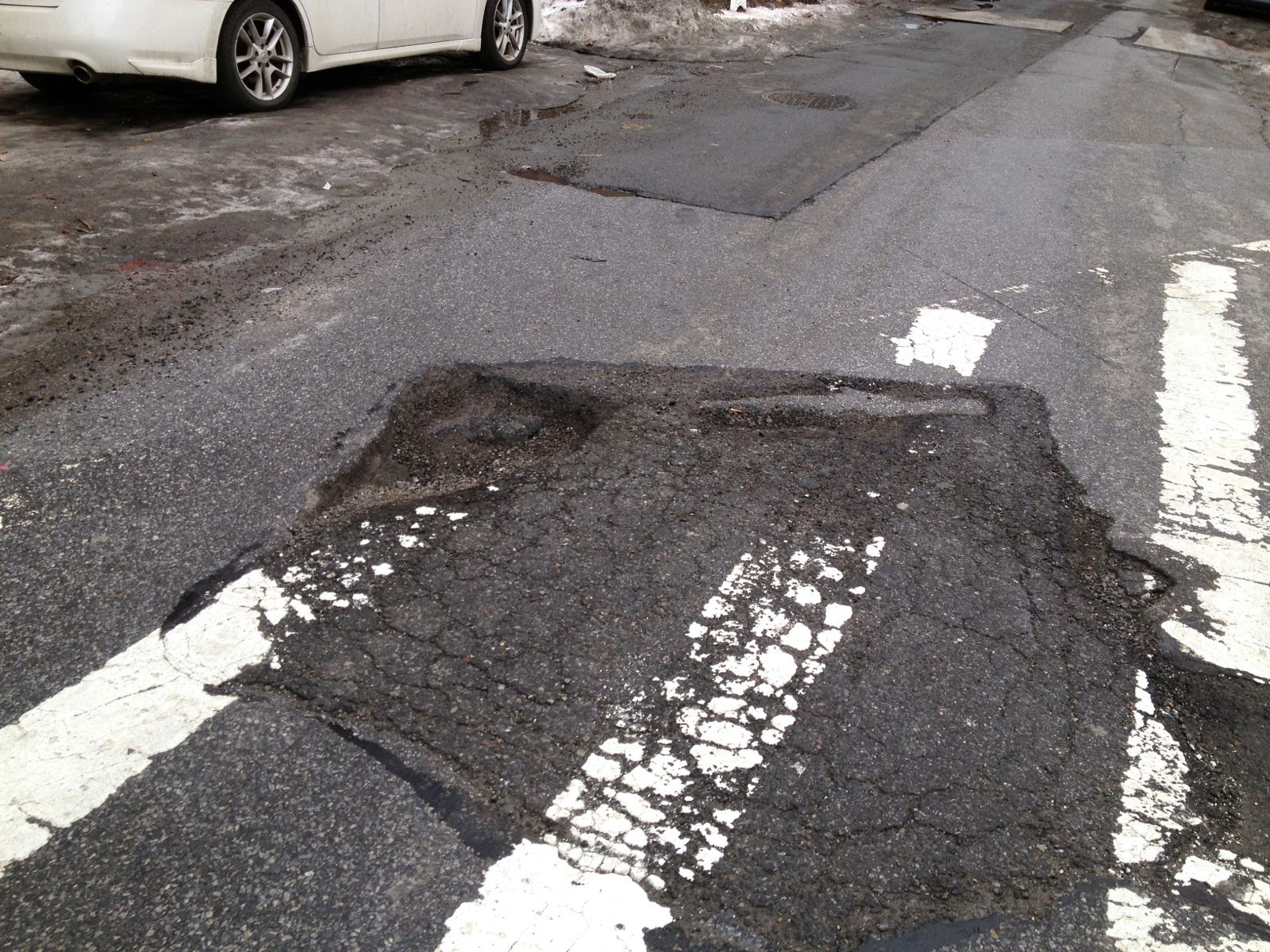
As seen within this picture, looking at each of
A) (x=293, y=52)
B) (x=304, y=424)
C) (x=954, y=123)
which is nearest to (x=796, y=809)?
(x=304, y=424)

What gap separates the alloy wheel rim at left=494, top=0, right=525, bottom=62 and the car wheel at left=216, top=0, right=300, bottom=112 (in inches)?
103

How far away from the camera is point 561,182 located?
718 centimetres

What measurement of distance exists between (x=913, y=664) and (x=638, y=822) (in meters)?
1.02

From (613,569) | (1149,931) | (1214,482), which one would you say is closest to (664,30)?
(1214,482)

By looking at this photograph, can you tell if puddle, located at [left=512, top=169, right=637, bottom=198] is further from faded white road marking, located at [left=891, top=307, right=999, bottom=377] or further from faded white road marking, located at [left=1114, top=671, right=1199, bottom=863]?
faded white road marking, located at [left=1114, top=671, right=1199, bottom=863]

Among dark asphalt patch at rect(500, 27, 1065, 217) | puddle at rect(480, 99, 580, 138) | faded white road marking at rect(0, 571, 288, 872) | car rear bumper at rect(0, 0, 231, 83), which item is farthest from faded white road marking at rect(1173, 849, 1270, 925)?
car rear bumper at rect(0, 0, 231, 83)

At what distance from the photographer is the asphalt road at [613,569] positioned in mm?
2305

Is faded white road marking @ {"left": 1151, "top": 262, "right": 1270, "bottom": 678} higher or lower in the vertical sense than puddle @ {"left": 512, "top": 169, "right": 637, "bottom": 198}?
lower

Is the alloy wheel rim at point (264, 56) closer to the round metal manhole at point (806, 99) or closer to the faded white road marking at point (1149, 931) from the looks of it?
the round metal manhole at point (806, 99)

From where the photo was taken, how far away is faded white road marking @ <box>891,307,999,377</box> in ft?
16.3

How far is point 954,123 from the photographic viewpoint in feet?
32.3

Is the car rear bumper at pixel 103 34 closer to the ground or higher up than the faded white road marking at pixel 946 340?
higher up

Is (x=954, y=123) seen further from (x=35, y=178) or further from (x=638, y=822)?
(x=638, y=822)

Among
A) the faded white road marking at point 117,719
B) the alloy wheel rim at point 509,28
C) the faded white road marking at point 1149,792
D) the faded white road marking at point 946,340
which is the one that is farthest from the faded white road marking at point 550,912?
the alloy wheel rim at point 509,28
